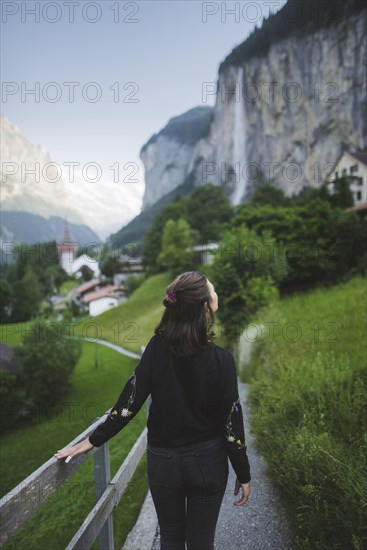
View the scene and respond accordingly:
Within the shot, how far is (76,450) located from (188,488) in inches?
29.0

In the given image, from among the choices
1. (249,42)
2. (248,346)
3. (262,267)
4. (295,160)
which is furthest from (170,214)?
(249,42)

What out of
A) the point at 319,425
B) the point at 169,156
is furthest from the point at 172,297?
the point at 169,156

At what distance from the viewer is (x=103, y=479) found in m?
2.81

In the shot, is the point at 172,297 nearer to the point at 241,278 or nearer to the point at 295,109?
the point at 241,278

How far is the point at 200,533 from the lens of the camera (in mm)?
2213

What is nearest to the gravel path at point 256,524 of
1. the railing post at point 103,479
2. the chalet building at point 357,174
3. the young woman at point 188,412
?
the railing post at point 103,479

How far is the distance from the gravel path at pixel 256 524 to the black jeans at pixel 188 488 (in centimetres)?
143

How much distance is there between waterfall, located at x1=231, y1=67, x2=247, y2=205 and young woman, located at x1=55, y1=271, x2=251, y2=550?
276 feet

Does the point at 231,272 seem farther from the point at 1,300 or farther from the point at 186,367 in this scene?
the point at 1,300

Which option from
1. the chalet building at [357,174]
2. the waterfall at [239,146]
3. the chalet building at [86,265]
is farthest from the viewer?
the chalet building at [86,265]

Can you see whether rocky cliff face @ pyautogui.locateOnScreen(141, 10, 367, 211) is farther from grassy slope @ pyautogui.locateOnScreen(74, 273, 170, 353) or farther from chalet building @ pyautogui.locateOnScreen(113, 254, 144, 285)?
grassy slope @ pyautogui.locateOnScreen(74, 273, 170, 353)

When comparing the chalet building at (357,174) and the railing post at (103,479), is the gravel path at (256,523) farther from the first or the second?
the chalet building at (357,174)

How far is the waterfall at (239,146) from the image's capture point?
8394 cm

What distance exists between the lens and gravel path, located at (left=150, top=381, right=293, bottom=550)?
3.35 m
